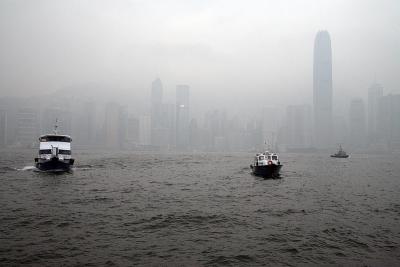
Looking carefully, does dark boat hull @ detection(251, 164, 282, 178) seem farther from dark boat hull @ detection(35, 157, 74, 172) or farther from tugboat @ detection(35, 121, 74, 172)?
tugboat @ detection(35, 121, 74, 172)

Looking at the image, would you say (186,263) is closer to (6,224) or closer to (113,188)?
(6,224)

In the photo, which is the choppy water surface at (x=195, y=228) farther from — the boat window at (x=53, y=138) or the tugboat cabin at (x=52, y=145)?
the boat window at (x=53, y=138)

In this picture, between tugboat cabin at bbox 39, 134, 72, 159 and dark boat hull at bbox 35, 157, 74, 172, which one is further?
tugboat cabin at bbox 39, 134, 72, 159

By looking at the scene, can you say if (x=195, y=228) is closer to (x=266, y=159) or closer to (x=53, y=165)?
(x=266, y=159)

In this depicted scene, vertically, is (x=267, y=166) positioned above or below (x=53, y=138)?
below

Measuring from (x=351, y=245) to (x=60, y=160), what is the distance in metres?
57.4

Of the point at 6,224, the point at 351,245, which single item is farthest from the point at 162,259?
the point at 6,224

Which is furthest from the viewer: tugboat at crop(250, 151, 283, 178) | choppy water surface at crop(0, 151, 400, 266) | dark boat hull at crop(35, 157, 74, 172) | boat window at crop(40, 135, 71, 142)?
boat window at crop(40, 135, 71, 142)

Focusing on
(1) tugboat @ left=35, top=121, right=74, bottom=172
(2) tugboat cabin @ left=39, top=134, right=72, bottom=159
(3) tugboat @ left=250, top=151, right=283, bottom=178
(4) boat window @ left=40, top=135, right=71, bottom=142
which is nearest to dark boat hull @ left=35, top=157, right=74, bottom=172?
(1) tugboat @ left=35, top=121, right=74, bottom=172

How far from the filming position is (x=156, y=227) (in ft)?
82.1

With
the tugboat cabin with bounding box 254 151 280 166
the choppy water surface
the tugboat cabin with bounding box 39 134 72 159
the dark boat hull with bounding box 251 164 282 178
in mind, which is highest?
the tugboat cabin with bounding box 39 134 72 159

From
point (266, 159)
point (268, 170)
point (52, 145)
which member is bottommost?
point (268, 170)

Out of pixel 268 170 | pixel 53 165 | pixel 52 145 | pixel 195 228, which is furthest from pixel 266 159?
pixel 195 228

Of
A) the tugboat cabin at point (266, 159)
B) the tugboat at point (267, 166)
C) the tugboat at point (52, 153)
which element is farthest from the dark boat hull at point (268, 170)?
the tugboat at point (52, 153)
